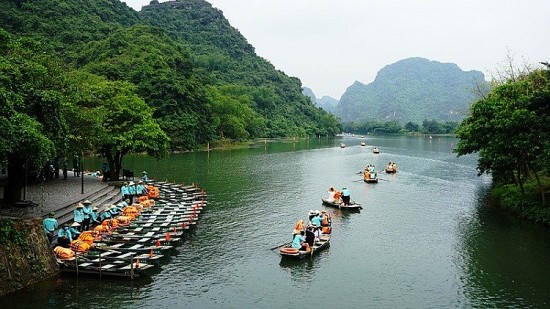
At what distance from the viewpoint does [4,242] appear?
56.0 feet

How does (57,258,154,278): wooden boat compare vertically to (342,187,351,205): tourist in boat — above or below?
below

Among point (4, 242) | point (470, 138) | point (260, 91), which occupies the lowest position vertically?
point (4, 242)

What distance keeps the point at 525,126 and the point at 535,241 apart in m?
7.64

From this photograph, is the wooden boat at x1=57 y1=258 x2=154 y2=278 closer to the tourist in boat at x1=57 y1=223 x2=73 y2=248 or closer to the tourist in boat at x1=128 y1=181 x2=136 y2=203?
the tourist in boat at x1=57 y1=223 x2=73 y2=248

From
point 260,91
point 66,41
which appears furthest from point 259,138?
point 66,41

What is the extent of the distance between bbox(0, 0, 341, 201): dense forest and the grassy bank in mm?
30604

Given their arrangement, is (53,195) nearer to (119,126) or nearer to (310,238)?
(119,126)

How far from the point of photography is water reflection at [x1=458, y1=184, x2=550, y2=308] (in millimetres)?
18828

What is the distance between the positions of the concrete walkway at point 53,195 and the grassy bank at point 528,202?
3126 centimetres

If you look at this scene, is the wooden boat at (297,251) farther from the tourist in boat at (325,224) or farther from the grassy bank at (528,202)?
the grassy bank at (528,202)

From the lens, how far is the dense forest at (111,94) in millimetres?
20938

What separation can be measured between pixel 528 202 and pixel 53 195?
34.2 m

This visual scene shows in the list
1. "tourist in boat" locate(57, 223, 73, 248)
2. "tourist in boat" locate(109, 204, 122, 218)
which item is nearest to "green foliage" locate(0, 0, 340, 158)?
"tourist in boat" locate(109, 204, 122, 218)

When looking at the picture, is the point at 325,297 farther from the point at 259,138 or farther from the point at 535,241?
the point at 259,138
